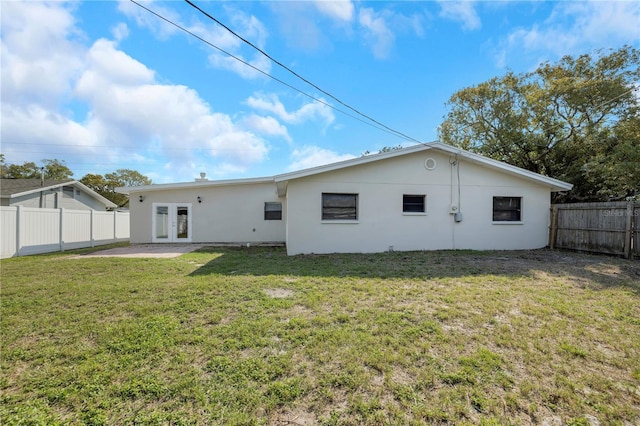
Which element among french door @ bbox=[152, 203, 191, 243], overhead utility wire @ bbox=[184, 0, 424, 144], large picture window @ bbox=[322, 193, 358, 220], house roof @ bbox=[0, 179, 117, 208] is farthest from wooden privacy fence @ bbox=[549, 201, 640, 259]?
house roof @ bbox=[0, 179, 117, 208]

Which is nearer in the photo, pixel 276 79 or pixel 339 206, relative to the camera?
pixel 276 79

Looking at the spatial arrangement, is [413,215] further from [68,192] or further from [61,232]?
[68,192]

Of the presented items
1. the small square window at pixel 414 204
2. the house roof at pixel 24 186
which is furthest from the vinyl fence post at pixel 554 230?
the house roof at pixel 24 186

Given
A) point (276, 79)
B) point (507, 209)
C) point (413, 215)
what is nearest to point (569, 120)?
point (507, 209)

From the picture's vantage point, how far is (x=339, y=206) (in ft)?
31.6

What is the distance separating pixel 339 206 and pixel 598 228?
815 centimetres

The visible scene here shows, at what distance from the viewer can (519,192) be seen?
1023cm

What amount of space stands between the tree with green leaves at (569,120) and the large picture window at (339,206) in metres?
9.59

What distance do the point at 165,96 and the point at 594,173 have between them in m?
18.4

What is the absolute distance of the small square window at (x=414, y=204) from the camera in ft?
32.6

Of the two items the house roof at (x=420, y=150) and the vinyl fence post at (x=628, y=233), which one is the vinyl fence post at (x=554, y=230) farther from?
the vinyl fence post at (x=628, y=233)

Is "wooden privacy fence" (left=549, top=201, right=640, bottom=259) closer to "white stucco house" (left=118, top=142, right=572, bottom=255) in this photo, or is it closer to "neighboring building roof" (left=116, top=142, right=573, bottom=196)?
"white stucco house" (left=118, top=142, right=572, bottom=255)

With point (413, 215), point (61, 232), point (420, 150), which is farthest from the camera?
point (61, 232)

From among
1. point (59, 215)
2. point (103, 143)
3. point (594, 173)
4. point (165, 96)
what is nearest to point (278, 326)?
point (165, 96)
